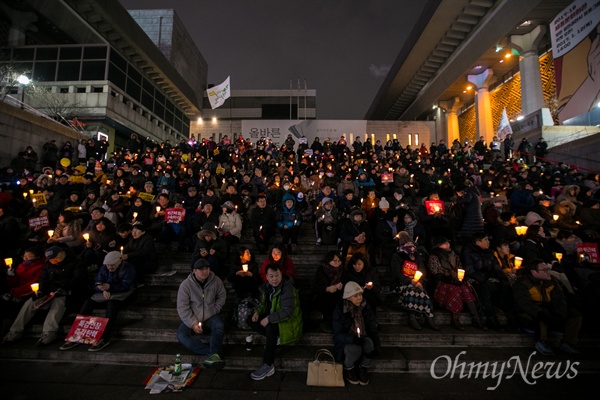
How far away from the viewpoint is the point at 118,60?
25.4 m

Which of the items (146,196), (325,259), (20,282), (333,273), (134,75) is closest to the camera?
(333,273)

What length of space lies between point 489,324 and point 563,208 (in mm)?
4978

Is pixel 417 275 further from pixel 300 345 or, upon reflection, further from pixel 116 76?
pixel 116 76

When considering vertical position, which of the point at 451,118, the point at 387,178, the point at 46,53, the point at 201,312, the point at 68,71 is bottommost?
the point at 201,312

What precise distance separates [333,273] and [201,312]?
2.18 m

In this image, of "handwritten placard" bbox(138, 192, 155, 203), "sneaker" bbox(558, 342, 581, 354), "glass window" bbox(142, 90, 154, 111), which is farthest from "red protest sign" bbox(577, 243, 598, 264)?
"glass window" bbox(142, 90, 154, 111)

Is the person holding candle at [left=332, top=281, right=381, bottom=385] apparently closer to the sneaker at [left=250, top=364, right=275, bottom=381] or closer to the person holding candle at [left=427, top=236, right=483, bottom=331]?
the sneaker at [left=250, top=364, right=275, bottom=381]

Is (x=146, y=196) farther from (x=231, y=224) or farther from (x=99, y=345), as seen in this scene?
(x=99, y=345)

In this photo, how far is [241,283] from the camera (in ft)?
17.7

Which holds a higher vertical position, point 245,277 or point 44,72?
point 44,72

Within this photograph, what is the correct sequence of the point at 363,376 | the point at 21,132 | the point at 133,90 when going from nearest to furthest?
1. the point at 363,376
2. the point at 21,132
3. the point at 133,90

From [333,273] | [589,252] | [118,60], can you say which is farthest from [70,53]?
[589,252]

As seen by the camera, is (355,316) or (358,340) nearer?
(358,340)

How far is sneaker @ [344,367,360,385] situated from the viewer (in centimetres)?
399
